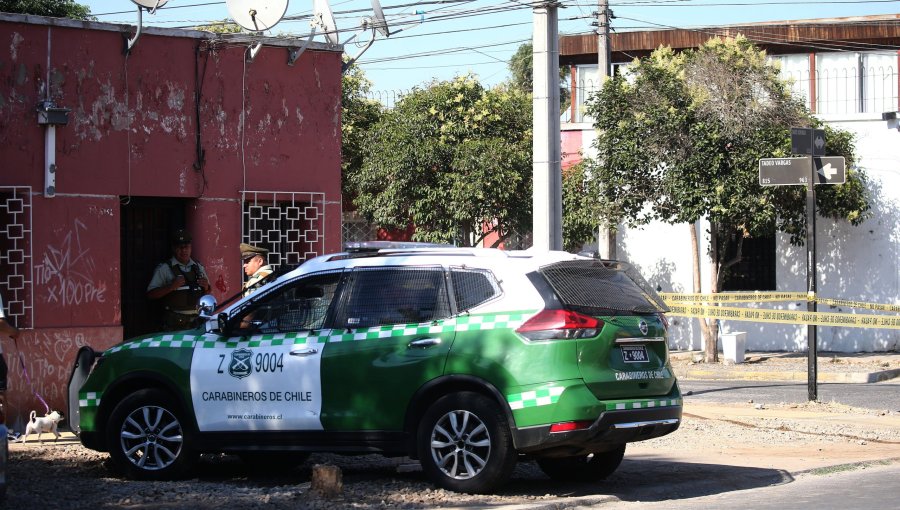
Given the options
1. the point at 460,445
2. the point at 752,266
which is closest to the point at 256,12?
the point at 460,445

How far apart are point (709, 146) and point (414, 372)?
50.2 feet

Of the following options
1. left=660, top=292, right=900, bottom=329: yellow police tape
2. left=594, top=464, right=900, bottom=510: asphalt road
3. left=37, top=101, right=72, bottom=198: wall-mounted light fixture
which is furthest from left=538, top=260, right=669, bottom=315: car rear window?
left=660, top=292, right=900, bottom=329: yellow police tape

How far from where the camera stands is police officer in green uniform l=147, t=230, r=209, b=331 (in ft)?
39.0

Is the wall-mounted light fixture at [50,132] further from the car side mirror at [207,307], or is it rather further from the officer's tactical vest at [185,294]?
the car side mirror at [207,307]

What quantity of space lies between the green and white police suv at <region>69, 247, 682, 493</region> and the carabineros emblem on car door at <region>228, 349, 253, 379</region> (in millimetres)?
11

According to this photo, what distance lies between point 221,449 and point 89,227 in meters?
4.36

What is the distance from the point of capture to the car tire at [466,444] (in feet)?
27.2

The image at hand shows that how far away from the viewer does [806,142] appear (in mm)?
14172

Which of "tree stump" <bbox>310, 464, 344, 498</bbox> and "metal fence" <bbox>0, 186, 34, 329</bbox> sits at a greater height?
"metal fence" <bbox>0, 186, 34, 329</bbox>

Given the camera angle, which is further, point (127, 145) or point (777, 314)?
point (777, 314)

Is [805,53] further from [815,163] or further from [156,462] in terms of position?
[156,462]

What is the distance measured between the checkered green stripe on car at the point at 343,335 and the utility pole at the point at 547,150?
448cm

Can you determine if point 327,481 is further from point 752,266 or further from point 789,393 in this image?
point 752,266

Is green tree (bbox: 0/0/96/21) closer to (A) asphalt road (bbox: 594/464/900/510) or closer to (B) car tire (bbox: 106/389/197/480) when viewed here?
(B) car tire (bbox: 106/389/197/480)
